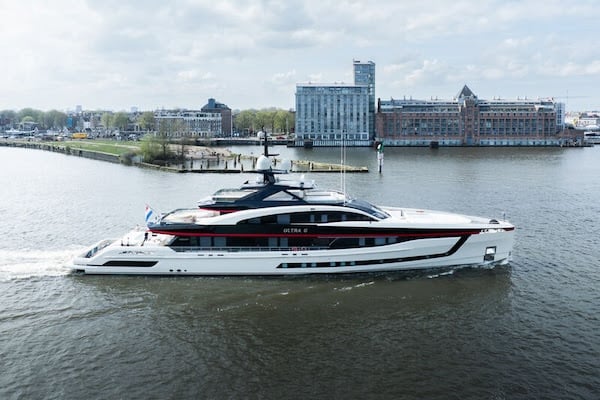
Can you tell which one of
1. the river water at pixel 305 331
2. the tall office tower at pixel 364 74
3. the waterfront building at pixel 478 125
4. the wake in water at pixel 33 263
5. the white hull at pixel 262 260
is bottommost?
the river water at pixel 305 331

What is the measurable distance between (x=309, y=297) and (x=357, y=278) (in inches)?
127

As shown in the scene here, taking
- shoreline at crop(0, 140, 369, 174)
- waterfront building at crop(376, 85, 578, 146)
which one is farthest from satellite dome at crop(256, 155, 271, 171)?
waterfront building at crop(376, 85, 578, 146)

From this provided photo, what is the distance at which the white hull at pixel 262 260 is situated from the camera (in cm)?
2617

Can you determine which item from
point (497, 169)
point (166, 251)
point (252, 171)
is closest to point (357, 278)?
point (166, 251)

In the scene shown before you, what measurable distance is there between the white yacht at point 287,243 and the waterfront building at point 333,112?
137005mm

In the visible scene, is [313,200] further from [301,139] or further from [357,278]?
[301,139]

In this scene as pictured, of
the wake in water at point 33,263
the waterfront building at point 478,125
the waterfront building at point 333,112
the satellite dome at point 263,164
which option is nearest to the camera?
the wake in water at point 33,263

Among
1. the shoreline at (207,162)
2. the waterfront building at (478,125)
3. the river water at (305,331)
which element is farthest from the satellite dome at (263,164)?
the waterfront building at (478,125)

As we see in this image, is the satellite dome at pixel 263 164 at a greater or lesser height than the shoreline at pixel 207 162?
greater

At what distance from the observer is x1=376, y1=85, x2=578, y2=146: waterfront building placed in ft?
515

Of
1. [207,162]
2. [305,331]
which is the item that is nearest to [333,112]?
[207,162]

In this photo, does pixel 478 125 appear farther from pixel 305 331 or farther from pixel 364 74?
pixel 305 331

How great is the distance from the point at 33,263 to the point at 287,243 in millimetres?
13003

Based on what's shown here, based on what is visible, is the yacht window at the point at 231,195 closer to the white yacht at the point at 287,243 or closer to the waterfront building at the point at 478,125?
the white yacht at the point at 287,243
